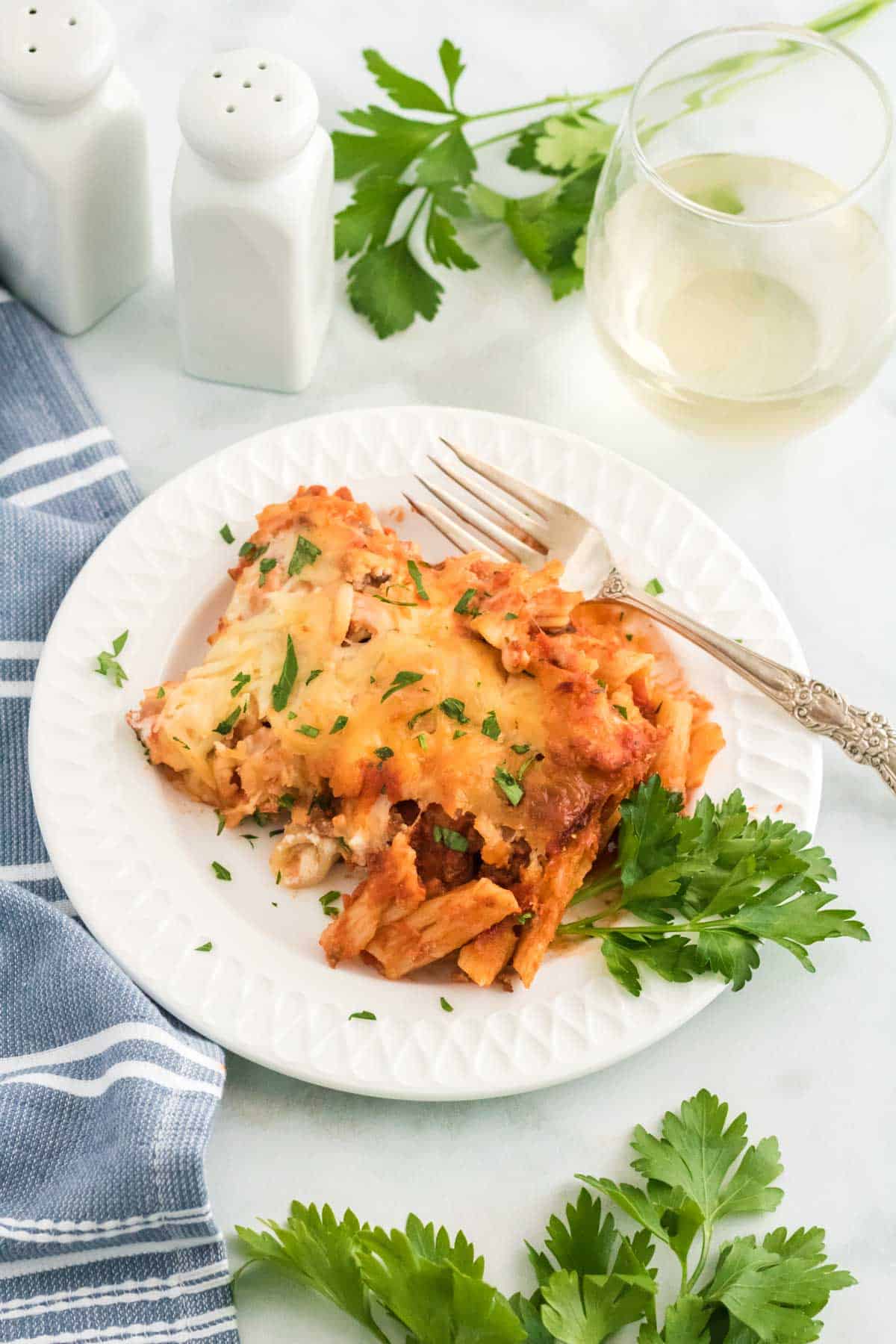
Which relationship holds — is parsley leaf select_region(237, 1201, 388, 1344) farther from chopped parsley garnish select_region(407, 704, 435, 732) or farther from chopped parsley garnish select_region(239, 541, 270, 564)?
chopped parsley garnish select_region(239, 541, 270, 564)

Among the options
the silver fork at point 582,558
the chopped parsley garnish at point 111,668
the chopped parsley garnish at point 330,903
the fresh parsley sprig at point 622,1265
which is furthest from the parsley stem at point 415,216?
the fresh parsley sprig at point 622,1265

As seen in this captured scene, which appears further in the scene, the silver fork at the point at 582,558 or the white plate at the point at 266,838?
the silver fork at the point at 582,558

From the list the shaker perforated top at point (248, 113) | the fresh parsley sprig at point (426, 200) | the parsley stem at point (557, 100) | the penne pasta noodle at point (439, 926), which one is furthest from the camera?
the parsley stem at point (557, 100)

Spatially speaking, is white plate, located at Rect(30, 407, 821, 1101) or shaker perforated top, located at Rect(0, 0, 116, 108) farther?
shaker perforated top, located at Rect(0, 0, 116, 108)

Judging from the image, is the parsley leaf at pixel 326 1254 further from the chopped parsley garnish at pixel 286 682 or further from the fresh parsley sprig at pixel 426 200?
the fresh parsley sprig at pixel 426 200

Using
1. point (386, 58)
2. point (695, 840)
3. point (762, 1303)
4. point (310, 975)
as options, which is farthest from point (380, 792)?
point (386, 58)

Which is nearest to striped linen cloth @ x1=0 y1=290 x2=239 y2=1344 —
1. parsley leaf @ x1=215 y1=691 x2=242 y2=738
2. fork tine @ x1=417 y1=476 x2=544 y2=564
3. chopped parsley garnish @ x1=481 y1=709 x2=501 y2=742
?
parsley leaf @ x1=215 y1=691 x2=242 y2=738
